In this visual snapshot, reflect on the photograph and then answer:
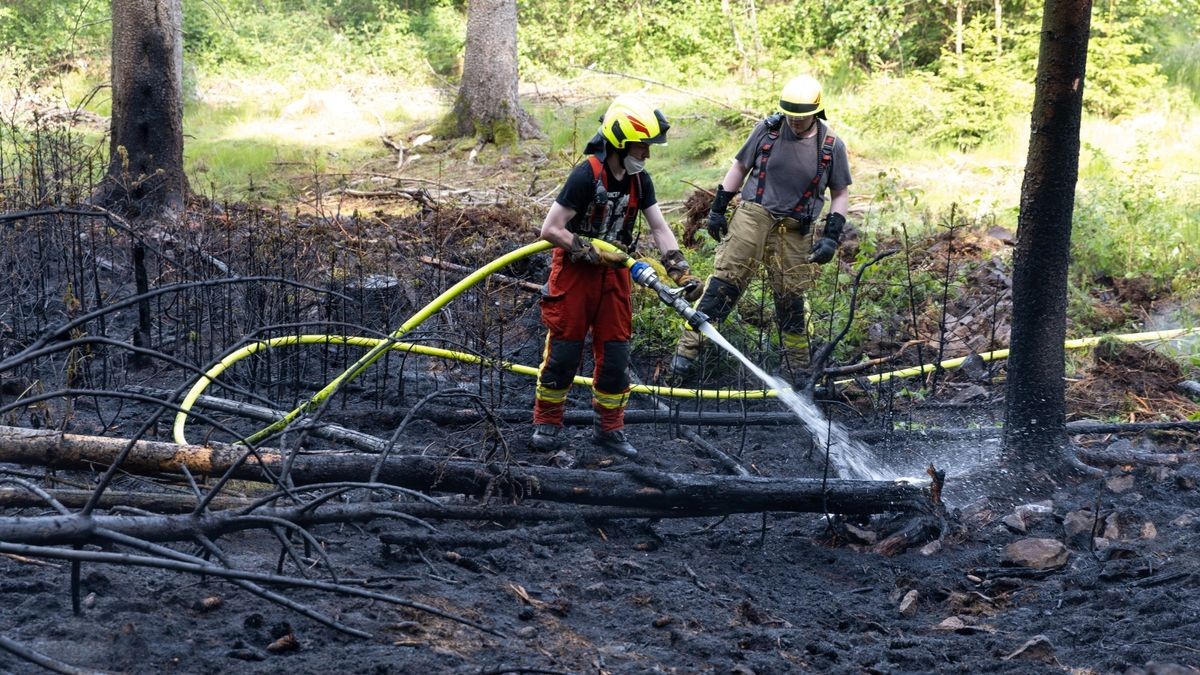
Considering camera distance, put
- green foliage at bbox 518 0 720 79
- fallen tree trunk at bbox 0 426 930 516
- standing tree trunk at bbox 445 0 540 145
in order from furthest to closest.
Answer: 1. green foliage at bbox 518 0 720 79
2. standing tree trunk at bbox 445 0 540 145
3. fallen tree trunk at bbox 0 426 930 516

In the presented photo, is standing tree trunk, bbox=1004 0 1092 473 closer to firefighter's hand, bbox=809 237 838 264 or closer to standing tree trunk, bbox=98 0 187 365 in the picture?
firefighter's hand, bbox=809 237 838 264

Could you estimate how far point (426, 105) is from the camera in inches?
703

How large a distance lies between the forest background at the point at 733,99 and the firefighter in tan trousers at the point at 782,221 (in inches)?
27.2

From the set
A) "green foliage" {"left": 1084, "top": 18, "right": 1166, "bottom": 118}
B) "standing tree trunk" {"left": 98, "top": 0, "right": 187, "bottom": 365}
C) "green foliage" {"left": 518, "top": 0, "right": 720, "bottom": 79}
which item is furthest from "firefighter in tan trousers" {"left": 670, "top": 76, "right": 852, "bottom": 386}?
"green foliage" {"left": 518, "top": 0, "right": 720, "bottom": 79}

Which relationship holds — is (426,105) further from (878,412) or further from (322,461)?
(322,461)

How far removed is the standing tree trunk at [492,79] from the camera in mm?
14703

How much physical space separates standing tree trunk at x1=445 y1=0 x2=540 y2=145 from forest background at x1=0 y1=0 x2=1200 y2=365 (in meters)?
0.28

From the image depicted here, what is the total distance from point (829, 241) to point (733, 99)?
347 inches

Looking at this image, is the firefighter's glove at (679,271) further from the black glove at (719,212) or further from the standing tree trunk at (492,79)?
the standing tree trunk at (492,79)

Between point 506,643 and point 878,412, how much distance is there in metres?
3.81

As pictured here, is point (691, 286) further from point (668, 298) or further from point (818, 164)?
point (818, 164)

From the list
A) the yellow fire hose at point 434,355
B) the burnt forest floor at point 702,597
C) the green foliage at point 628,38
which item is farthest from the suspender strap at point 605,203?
the green foliage at point 628,38

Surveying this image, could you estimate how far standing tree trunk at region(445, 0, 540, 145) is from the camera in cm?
1470

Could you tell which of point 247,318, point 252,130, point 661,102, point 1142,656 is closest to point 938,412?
point 1142,656
